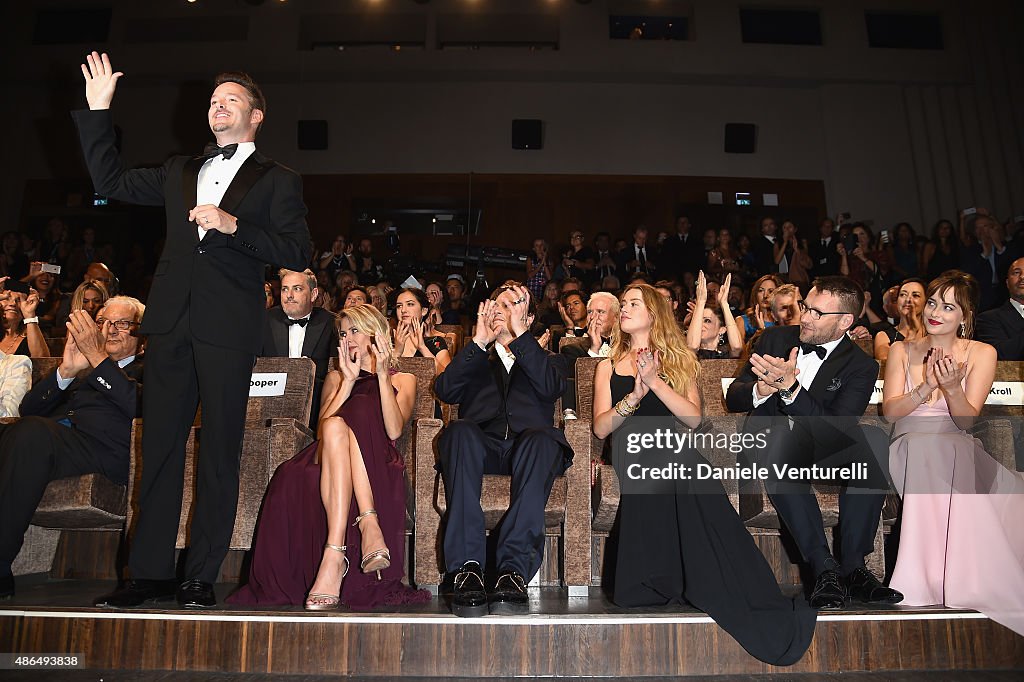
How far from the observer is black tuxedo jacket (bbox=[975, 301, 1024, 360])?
3500 millimetres

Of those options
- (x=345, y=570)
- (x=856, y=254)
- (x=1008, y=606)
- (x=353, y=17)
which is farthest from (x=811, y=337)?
(x=353, y=17)

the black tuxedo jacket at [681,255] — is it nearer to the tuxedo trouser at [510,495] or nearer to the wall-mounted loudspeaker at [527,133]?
the wall-mounted loudspeaker at [527,133]

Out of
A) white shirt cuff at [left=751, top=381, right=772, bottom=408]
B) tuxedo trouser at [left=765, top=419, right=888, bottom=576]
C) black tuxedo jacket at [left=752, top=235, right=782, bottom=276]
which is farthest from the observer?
black tuxedo jacket at [left=752, top=235, right=782, bottom=276]

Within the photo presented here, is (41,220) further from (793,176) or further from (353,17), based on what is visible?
(793,176)

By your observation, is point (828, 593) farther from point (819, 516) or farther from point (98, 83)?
point (98, 83)

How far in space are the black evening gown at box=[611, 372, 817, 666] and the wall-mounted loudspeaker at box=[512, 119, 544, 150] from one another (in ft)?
22.4

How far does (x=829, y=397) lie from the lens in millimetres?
2521

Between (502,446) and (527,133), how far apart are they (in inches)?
266

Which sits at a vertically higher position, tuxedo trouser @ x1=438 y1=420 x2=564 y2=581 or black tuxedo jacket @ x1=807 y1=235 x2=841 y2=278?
black tuxedo jacket @ x1=807 y1=235 x2=841 y2=278

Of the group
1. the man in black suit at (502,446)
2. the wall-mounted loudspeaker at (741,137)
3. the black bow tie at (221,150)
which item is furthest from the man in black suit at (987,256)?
the black bow tie at (221,150)

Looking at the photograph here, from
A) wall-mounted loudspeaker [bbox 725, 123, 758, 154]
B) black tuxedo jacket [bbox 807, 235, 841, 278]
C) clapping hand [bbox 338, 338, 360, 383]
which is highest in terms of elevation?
wall-mounted loudspeaker [bbox 725, 123, 758, 154]

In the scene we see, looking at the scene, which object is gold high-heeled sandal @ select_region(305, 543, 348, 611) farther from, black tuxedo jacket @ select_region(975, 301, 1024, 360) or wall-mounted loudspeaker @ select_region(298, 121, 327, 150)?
wall-mounted loudspeaker @ select_region(298, 121, 327, 150)

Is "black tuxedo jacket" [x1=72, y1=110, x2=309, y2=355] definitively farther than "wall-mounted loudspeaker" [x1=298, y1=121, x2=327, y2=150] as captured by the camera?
No

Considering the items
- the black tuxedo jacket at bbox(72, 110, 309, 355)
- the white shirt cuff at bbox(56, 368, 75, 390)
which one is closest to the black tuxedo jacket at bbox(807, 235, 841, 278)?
the black tuxedo jacket at bbox(72, 110, 309, 355)
